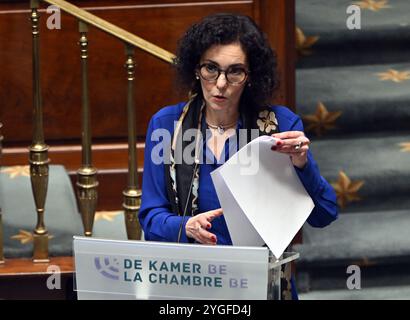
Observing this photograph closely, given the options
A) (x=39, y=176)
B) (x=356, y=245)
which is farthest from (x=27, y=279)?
(x=356, y=245)

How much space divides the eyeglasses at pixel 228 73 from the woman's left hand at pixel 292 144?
30 centimetres

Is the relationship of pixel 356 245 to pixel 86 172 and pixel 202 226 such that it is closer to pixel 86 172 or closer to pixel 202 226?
pixel 86 172

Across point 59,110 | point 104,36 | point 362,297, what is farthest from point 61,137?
point 362,297

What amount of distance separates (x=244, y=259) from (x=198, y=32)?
2.83 ft

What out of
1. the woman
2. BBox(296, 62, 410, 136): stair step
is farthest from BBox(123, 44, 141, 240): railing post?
BBox(296, 62, 410, 136): stair step

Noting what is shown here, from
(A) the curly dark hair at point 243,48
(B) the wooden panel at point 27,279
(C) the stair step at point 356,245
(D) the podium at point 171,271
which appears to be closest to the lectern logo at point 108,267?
(D) the podium at point 171,271

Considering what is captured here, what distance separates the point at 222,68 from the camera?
10.4 feet

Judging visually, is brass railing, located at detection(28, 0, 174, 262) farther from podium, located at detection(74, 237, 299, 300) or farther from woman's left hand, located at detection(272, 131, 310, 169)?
podium, located at detection(74, 237, 299, 300)

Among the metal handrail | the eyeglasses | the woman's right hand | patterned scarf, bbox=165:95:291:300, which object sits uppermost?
the metal handrail

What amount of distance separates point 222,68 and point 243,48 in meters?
0.10

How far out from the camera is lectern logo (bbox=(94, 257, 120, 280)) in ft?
9.01

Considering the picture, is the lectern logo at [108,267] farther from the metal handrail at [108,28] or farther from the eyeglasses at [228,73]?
the metal handrail at [108,28]

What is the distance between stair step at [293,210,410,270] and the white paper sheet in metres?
1.67

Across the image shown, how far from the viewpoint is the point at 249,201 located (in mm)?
2943
